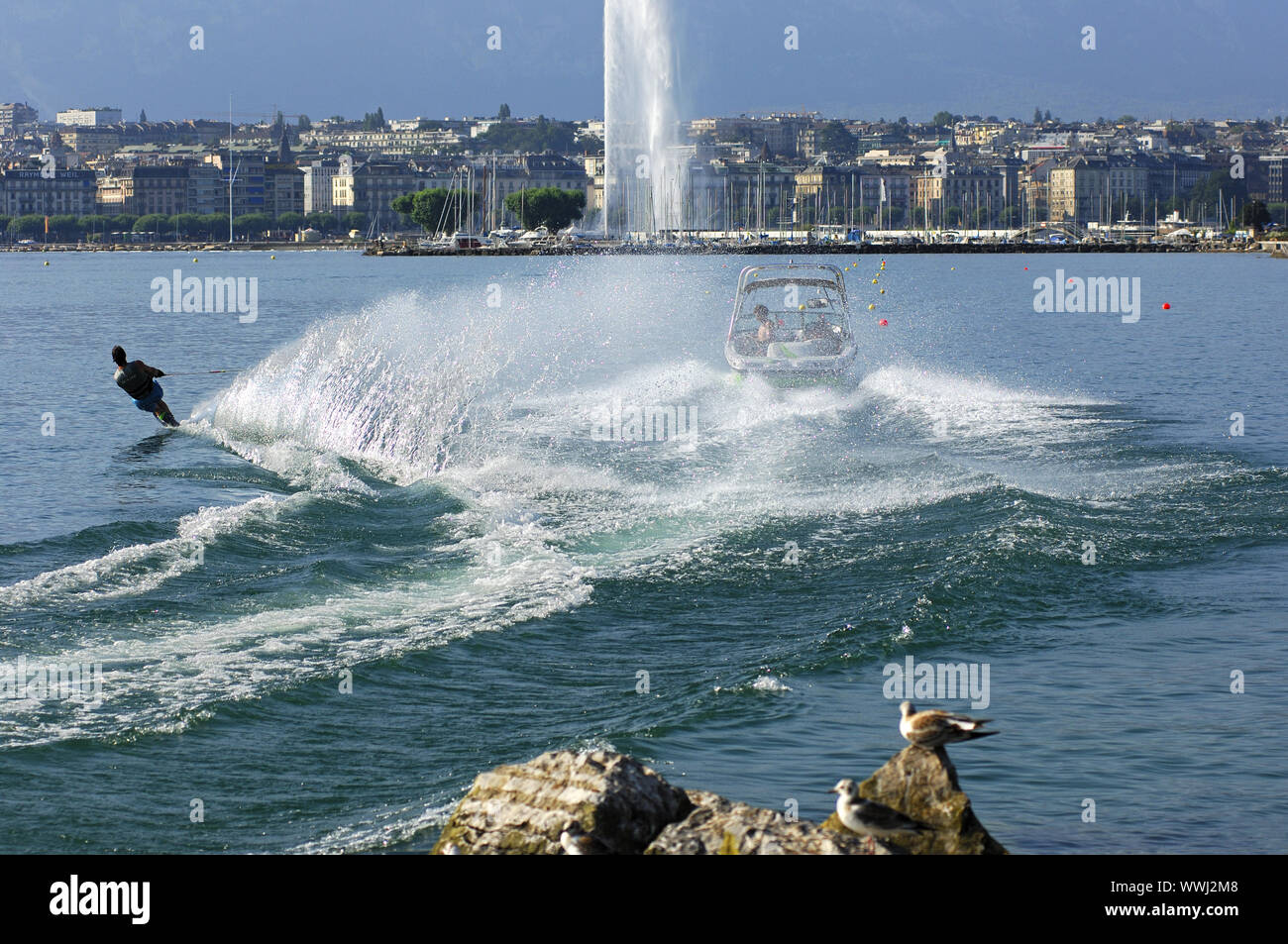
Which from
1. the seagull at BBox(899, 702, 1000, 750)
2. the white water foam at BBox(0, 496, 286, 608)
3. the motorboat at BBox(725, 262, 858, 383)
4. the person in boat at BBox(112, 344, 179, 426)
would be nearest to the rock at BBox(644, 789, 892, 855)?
the seagull at BBox(899, 702, 1000, 750)

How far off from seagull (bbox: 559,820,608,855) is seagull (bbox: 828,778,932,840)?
1.18 meters

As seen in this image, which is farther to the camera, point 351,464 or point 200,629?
point 351,464

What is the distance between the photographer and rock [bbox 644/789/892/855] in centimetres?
739

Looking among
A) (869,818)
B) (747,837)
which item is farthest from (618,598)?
(747,837)

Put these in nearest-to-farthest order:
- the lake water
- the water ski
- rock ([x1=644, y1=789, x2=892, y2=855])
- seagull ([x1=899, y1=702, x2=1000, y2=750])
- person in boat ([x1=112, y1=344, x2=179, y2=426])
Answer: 1. rock ([x1=644, y1=789, x2=892, y2=855])
2. seagull ([x1=899, y1=702, x2=1000, y2=750])
3. the lake water
4. person in boat ([x1=112, y1=344, x2=179, y2=426])
5. the water ski

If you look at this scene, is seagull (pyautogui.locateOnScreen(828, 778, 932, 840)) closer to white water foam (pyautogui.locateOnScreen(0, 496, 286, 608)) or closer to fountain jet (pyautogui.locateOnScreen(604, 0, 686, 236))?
white water foam (pyautogui.locateOnScreen(0, 496, 286, 608))

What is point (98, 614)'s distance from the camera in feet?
49.4

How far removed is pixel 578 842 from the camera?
764 centimetres

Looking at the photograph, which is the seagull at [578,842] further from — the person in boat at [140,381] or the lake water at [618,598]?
the person in boat at [140,381]
